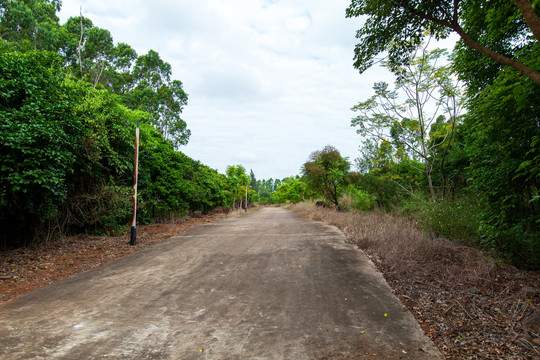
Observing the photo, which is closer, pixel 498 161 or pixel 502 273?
pixel 502 273

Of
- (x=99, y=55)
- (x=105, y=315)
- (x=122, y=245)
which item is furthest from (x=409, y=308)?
(x=99, y=55)

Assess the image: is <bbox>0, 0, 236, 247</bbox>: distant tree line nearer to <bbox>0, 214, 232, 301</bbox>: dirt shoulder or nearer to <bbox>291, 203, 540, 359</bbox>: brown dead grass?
<bbox>0, 214, 232, 301</bbox>: dirt shoulder

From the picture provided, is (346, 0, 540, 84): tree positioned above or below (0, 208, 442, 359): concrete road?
above

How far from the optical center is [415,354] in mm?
2648

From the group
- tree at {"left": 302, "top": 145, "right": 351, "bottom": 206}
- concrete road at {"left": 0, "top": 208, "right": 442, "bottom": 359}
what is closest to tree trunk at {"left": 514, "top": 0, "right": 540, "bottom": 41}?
concrete road at {"left": 0, "top": 208, "right": 442, "bottom": 359}

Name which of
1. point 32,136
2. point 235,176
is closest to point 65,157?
point 32,136

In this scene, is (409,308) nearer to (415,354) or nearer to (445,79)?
(415,354)

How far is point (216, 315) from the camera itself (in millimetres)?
3486

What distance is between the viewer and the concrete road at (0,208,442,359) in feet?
8.93

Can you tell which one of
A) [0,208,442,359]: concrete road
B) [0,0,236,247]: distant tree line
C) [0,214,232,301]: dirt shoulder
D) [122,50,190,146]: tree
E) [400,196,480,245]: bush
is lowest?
[0,208,442,359]: concrete road

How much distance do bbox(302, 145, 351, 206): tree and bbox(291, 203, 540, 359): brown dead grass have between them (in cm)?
1298

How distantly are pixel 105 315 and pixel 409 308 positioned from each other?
4.10 meters

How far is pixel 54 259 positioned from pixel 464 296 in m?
8.13

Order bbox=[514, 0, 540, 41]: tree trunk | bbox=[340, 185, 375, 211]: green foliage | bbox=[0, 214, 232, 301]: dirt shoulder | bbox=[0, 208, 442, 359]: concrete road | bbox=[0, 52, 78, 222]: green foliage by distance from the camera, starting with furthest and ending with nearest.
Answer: bbox=[340, 185, 375, 211]: green foliage
bbox=[0, 52, 78, 222]: green foliage
bbox=[0, 214, 232, 301]: dirt shoulder
bbox=[0, 208, 442, 359]: concrete road
bbox=[514, 0, 540, 41]: tree trunk
